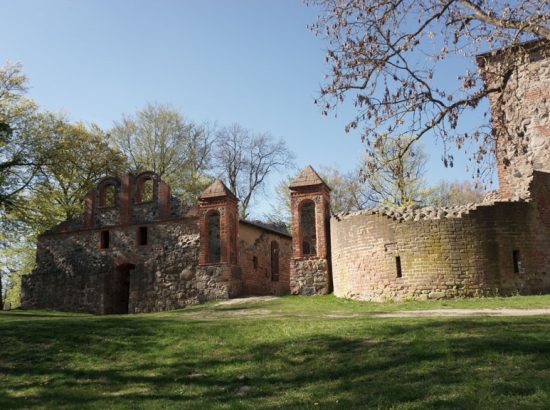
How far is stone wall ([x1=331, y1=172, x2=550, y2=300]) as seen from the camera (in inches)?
684

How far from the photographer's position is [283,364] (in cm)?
905

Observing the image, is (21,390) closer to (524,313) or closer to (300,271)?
(524,313)

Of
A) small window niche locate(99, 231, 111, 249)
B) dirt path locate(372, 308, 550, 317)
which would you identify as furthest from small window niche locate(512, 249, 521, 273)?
small window niche locate(99, 231, 111, 249)

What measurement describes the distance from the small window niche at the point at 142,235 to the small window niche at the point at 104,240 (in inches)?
76.9

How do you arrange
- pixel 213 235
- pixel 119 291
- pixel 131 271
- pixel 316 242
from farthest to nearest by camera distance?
pixel 119 291
pixel 131 271
pixel 213 235
pixel 316 242

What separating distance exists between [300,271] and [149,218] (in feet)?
27.3

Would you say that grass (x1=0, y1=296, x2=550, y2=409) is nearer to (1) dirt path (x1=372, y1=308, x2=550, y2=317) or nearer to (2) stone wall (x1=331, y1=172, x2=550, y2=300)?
(1) dirt path (x1=372, y1=308, x2=550, y2=317)

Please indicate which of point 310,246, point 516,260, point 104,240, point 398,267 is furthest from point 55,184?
point 516,260

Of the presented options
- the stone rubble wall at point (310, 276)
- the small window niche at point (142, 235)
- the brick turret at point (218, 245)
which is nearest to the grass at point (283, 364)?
the stone rubble wall at point (310, 276)

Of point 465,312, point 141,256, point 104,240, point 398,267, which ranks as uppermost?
point 104,240

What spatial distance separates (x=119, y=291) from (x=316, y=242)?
1071 cm

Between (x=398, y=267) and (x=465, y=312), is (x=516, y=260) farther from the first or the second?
(x=465, y=312)

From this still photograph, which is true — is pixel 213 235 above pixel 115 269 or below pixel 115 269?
above

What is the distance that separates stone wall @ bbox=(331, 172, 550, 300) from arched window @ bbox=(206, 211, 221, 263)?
315 inches
